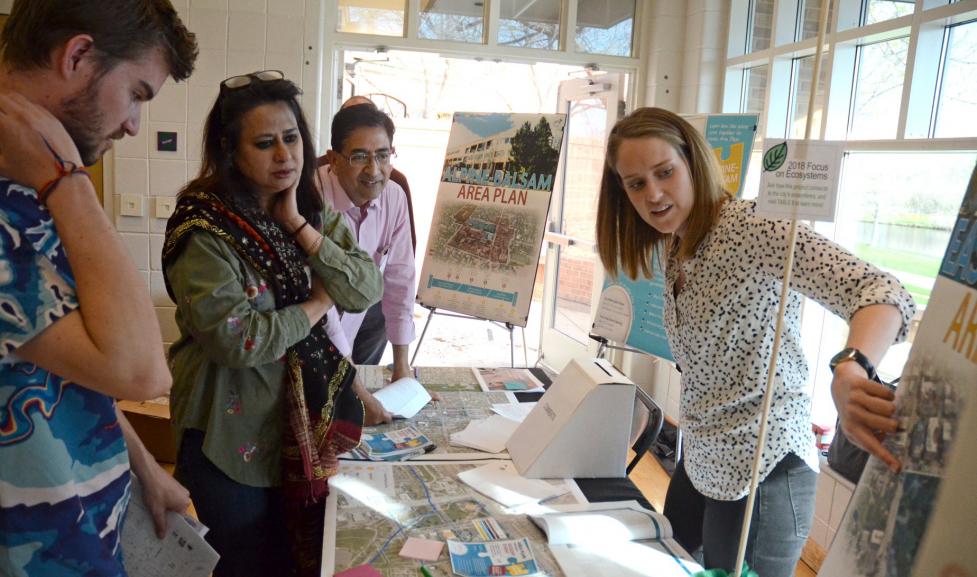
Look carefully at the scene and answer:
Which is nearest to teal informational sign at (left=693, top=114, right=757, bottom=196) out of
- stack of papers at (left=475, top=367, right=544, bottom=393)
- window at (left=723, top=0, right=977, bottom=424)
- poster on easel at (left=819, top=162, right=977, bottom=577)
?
window at (left=723, top=0, right=977, bottom=424)

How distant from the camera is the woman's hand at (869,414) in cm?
61

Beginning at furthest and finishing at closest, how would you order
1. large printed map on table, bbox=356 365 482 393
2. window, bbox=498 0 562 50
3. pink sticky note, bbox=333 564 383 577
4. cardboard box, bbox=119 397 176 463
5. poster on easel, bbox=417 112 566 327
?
window, bbox=498 0 562 50
poster on easel, bbox=417 112 566 327
cardboard box, bbox=119 397 176 463
large printed map on table, bbox=356 365 482 393
pink sticky note, bbox=333 564 383 577

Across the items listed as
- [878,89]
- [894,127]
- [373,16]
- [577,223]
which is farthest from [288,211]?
[577,223]

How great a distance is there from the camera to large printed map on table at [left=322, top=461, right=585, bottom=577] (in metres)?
1.29

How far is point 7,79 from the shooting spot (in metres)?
0.78

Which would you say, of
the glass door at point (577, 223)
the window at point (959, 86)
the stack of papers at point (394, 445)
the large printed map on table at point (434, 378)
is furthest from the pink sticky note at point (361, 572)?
the glass door at point (577, 223)

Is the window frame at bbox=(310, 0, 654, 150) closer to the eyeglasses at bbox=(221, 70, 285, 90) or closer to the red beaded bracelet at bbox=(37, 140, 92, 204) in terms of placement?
the eyeglasses at bbox=(221, 70, 285, 90)

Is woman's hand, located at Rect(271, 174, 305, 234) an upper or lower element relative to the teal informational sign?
lower

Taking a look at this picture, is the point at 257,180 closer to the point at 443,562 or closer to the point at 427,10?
the point at 443,562

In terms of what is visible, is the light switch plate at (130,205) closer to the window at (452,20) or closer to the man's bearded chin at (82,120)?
the window at (452,20)

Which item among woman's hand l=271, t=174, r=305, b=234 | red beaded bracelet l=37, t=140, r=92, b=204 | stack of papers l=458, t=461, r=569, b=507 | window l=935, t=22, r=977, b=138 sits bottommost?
stack of papers l=458, t=461, r=569, b=507

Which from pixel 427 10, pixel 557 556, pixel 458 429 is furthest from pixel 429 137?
pixel 557 556

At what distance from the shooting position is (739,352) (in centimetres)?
135

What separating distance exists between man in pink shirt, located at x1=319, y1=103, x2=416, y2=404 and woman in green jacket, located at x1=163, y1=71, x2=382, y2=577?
36 cm
